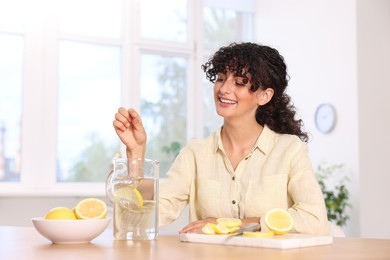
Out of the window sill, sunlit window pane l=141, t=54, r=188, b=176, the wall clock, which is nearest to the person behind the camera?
the window sill

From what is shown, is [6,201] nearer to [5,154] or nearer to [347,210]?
[5,154]

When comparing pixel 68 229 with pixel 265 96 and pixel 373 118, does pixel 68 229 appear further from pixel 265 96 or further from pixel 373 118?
pixel 373 118

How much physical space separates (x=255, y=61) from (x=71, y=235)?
43.2 inches

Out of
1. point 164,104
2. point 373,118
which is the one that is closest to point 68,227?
point 373,118

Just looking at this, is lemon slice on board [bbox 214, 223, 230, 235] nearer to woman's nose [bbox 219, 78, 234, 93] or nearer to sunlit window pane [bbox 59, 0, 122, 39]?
woman's nose [bbox 219, 78, 234, 93]

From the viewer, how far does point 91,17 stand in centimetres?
525

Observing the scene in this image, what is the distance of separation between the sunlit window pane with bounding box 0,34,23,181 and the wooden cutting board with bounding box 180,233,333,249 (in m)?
3.63

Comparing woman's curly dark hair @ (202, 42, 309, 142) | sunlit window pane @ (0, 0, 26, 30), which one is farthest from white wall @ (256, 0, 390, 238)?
woman's curly dark hair @ (202, 42, 309, 142)

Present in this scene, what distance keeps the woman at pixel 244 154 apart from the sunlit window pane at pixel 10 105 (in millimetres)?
2866

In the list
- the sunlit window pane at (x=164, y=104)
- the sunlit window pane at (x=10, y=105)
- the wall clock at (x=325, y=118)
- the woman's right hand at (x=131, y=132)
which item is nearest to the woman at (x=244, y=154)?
the woman's right hand at (x=131, y=132)

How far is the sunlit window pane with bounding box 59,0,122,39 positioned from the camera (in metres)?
5.14

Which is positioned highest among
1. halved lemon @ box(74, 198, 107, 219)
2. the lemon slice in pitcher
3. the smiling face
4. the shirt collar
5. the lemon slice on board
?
the smiling face

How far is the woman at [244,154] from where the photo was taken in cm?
219

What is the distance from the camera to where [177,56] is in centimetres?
559
